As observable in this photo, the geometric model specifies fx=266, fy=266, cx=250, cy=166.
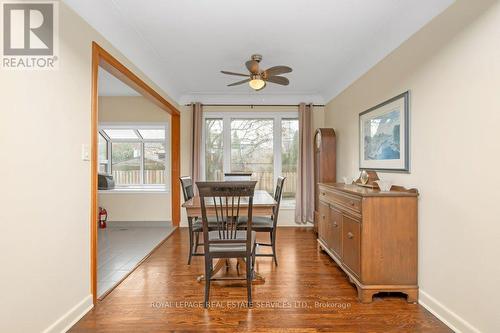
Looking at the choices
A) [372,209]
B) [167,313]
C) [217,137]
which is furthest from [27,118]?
[217,137]

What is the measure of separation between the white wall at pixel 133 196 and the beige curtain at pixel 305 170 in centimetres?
245

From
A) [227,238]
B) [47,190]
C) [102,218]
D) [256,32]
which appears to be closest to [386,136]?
[256,32]

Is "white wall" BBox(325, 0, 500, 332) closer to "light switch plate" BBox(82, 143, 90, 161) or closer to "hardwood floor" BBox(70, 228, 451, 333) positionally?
"hardwood floor" BBox(70, 228, 451, 333)

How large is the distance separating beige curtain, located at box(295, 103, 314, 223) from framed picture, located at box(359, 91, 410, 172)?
147cm

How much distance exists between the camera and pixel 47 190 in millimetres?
1703

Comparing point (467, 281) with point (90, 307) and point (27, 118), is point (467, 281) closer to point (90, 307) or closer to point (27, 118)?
point (90, 307)

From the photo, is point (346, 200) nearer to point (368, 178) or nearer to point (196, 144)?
point (368, 178)

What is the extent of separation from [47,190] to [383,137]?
299 cm

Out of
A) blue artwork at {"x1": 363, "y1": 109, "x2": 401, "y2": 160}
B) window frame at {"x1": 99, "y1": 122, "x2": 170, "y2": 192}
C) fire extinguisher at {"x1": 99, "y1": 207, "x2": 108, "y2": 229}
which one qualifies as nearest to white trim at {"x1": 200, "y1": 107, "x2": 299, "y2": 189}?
window frame at {"x1": 99, "y1": 122, "x2": 170, "y2": 192}

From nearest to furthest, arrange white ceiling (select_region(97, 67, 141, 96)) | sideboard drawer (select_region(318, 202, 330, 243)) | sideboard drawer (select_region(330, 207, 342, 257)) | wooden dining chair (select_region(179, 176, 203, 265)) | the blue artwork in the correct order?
the blue artwork
sideboard drawer (select_region(330, 207, 342, 257))
wooden dining chair (select_region(179, 176, 203, 265))
sideboard drawer (select_region(318, 202, 330, 243))
white ceiling (select_region(97, 67, 141, 96))

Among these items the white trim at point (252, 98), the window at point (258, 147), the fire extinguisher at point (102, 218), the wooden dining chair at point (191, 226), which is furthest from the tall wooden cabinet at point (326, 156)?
the fire extinguisher at point (102, 218)

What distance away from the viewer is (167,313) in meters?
2.08

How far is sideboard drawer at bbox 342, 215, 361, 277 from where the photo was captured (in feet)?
Answer: 7.68

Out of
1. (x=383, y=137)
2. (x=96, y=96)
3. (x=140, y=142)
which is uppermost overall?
(x=96, y=96)
